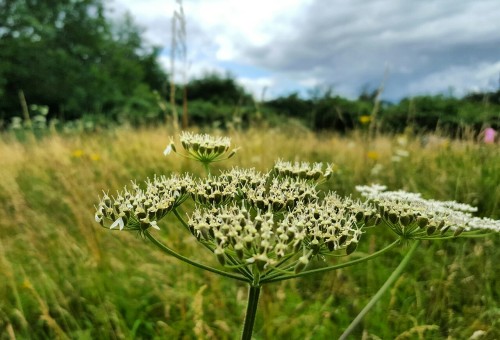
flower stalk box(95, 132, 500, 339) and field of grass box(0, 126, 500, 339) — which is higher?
flower stalk box(95, 132, 500, 339)

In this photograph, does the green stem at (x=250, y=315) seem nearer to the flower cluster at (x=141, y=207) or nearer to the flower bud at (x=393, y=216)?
the flower cluster at (x=141, y=207)

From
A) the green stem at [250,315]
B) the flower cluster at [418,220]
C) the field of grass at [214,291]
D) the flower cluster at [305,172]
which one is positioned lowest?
the field of grass at [214,291]

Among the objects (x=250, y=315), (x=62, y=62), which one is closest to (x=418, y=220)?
(x=250, y=315)

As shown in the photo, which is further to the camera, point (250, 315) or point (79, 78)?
point (79, 78)

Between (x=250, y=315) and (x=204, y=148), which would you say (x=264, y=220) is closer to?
(x=250, y=315)

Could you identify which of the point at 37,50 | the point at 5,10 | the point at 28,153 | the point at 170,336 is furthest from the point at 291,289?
the point at 5,10

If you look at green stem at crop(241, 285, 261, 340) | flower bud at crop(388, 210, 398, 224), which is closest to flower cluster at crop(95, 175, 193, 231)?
green stem at crop(241, 285, 261, 340)

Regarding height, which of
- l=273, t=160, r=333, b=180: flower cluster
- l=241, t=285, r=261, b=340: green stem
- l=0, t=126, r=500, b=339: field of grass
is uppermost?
l=273, t=160, r=333, b=180: flower cluster

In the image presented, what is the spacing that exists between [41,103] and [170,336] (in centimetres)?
3636

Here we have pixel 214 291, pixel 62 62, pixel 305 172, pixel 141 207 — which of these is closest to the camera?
pixel 141 207

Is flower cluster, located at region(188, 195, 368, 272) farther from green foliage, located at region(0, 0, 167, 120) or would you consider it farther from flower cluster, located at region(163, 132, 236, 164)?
green foliage, located at region(0, 0, 167, 120)

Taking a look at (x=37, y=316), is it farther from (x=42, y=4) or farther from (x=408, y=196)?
(x=42, y=4)

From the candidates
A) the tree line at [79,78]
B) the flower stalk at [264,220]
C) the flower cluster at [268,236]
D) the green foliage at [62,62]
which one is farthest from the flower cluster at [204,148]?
the green foliage at [62,62]

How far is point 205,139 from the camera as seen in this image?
2488mm
